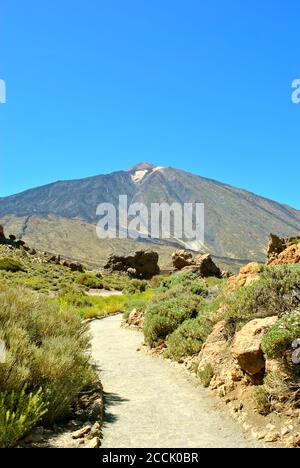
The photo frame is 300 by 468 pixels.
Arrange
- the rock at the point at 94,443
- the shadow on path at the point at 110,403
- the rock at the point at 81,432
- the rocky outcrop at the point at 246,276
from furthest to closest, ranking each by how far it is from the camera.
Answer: the rocky outcrop at the point at 246,276
the shadow on path at the point at 110,403
the rock at the point at 81,432
the rock at the point at 94,443

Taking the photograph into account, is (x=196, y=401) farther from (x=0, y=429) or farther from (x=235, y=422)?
(x=0, y=429)

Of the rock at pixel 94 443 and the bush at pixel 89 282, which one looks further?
the bush at pixel 89 282

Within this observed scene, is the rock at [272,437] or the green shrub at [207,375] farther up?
the green shrub at [207,375]

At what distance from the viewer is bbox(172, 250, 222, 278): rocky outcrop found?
1496 inches

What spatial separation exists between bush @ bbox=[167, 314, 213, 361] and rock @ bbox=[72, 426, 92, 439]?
5023mm

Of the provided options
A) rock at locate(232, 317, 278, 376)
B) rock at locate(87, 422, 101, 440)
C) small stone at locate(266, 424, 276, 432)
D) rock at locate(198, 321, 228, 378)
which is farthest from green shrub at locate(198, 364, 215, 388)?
rock at locate(87, 422, 101, 440)

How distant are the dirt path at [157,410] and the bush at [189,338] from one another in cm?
40

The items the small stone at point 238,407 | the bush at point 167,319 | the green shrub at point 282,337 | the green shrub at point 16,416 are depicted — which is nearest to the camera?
the green shrub at point 16,416

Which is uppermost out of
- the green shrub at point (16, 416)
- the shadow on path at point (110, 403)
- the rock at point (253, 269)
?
the rock at point (253, 269)

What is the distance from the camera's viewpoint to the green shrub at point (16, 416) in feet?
17.3

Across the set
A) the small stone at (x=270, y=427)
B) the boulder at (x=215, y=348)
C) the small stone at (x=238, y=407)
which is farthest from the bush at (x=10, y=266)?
the small stone at (x=270, y=427)

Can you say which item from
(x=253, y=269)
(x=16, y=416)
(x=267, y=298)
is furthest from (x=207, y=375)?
(x=16, y=416)

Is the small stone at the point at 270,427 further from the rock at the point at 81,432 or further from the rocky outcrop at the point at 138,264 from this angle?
the rocky outcrop at the point at 138,264

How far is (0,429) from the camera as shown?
526 cm
